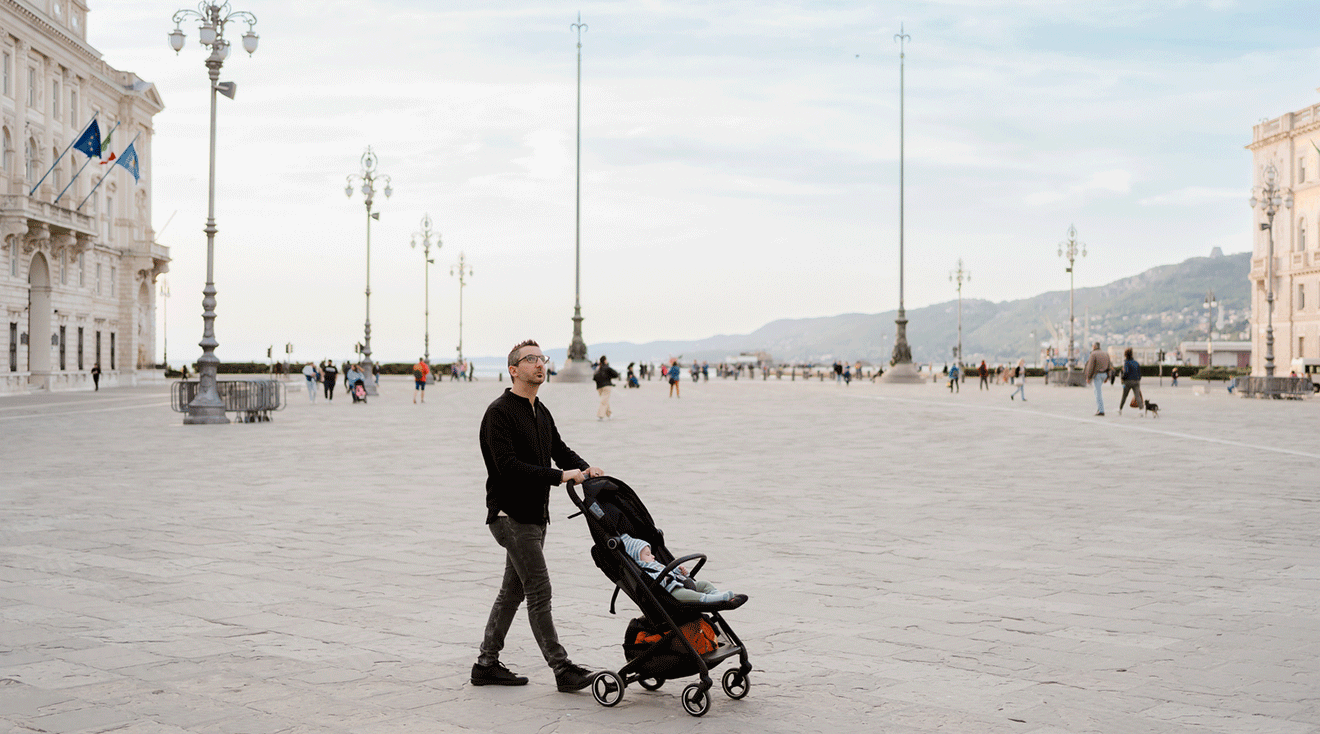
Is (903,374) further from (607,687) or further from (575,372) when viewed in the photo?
(607,687)

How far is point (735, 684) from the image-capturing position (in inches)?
190

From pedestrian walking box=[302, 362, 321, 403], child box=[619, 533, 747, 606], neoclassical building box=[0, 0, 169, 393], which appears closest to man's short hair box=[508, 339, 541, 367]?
child box=[619, 533, 747, 606]

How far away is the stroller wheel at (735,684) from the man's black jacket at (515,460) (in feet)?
3.43

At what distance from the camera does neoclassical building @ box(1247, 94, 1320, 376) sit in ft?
213

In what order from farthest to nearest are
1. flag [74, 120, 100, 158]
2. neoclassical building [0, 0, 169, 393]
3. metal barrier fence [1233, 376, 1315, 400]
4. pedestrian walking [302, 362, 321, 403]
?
neoclassical building [0, 0, 169, 393] < flag [74, 120, 100, 158] < metal barrier fence [1233, 376, 1315, 400] < pedestrian walking [302, 362, 321, 403]

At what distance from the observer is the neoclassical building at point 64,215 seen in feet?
149

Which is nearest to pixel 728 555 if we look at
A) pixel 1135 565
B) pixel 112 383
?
pixel 1135 565

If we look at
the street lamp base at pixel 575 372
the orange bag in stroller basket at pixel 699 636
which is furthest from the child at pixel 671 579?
the street lamp base at pixel 575 372

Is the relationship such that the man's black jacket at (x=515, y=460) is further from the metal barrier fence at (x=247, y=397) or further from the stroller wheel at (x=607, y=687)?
the metal barrier fence at (x=247, y=397)

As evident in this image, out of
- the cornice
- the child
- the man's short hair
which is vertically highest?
the cornice

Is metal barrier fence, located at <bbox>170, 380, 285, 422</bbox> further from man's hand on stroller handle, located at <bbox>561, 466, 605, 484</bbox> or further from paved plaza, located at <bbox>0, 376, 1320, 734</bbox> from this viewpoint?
man's hand on stroller handle, located at <bbox>561, 466, 605, 484</bbox>

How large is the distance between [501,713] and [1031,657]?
2.59 meters

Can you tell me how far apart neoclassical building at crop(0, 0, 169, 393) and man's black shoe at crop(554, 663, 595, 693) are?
45.6 m

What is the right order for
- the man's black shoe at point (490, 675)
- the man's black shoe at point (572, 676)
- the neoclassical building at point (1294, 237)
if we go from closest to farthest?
1. the man's black shoe at point (572, 676)
2. the man's black shoe at point (490, 675)
3. the neoclassical building at point (1294, 237)
